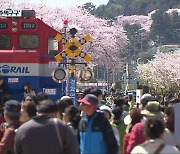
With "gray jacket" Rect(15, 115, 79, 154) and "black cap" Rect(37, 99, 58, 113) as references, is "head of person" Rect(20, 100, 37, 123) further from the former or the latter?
"gray jacket" Rect(15, 115, 79, 154)

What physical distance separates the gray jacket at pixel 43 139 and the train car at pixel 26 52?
939 cm

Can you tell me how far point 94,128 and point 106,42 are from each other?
45573 millimetres

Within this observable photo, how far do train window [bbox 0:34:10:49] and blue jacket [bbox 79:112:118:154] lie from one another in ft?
29.6

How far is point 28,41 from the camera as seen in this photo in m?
17.1

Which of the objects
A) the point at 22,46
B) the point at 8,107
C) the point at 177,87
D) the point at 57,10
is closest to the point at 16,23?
the point at 22,46

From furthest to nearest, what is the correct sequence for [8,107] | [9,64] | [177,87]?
[177,87] → [9,64] → [8,107]

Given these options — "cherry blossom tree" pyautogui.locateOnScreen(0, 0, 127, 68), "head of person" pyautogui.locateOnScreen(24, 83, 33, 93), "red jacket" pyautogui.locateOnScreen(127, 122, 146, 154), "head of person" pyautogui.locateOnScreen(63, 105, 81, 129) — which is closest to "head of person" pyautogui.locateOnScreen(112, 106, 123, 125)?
"head of person" pyautogui.locateOnScreen(63, 105, 81, 129)

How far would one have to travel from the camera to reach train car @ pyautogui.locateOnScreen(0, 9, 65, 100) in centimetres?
1672

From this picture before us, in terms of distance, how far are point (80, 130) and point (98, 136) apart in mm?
360

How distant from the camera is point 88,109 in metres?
8.41

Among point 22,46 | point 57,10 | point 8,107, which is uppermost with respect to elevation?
point 57,10

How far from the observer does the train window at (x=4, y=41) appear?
1702cm

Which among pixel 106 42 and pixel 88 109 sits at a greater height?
pixel 106 42

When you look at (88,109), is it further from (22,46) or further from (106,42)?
(106,42)
